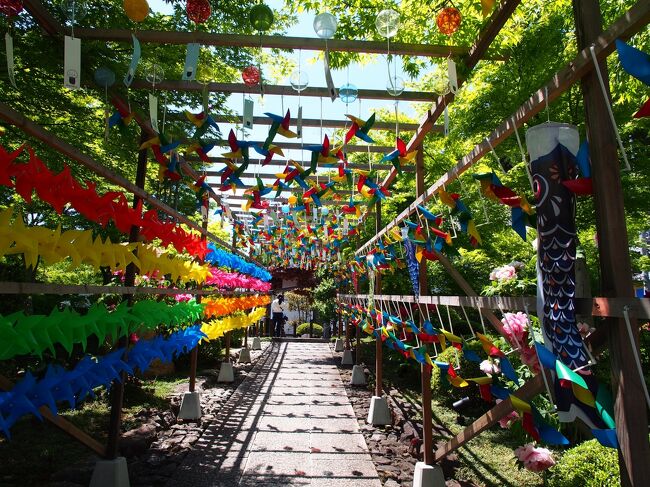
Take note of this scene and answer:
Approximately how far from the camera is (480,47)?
125 inches

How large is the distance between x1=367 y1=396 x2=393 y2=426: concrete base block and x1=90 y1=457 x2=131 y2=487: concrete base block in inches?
139

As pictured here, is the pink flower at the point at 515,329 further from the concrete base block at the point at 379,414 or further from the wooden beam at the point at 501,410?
the concrete base block at the point at 379,414

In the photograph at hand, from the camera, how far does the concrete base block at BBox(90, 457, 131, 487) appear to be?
3.67 meters

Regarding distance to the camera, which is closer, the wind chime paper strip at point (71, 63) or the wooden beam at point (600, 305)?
the wooden beam at point (600, 305)

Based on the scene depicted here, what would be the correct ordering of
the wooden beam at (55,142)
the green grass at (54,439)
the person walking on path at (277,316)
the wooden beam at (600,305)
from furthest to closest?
the person walking on path at (277,316) < the green grass at (54,439) < the wooden beam at (55,142) < the wooden beam at (600,305)

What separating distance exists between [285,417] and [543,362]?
5561 millimetres

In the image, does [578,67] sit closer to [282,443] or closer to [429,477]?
[429,477]

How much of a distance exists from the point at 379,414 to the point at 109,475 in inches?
148

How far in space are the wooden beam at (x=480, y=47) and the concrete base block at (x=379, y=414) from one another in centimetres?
379

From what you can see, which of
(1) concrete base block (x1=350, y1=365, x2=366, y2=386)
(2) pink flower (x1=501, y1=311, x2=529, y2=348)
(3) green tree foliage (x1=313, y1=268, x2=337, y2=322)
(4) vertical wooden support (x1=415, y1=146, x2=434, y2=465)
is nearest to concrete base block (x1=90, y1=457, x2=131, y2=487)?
(4) vertical wooden support (x1=415, y1=146, x2=434, y2=465)

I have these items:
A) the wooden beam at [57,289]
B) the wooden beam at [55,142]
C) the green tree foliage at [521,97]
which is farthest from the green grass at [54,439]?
the green tree foliage at [521,97]

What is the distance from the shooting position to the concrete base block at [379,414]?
6.31 metres

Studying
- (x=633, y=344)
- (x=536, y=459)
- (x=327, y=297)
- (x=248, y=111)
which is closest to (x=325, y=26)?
(x=248, y=111)

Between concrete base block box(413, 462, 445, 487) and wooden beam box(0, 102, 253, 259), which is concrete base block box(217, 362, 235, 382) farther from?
concrete base block box(413, 462, 445, 487)
